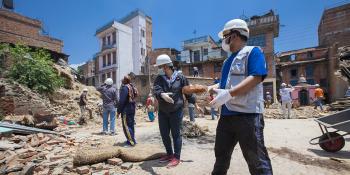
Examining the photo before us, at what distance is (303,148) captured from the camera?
579cm

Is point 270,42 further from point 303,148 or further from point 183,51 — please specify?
point 303,148

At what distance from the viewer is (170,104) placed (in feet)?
13.8

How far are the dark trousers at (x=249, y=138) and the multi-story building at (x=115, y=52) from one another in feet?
128

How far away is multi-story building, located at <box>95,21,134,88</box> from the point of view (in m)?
40.9

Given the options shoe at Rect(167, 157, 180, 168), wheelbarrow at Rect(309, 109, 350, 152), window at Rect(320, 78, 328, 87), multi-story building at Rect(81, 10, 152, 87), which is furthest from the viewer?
multi-story building at Rect(81, 10, 152, 87)

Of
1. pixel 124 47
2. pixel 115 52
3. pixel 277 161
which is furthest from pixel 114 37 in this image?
pixel 277 161

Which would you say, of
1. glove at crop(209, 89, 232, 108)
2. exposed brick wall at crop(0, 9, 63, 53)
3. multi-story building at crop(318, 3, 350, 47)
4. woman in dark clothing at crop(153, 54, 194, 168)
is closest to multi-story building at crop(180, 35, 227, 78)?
multi-story building at crop(318, 3, 350, 47)

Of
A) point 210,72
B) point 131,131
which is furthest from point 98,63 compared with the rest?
point 131,131

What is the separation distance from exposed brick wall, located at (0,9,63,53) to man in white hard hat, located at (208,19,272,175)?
111 feet

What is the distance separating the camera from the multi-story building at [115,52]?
40906 millimetres

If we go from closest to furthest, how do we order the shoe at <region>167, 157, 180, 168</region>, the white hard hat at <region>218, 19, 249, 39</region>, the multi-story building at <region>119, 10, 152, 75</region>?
the white hard hat at <region>218, 19, 249, 39</region>, the shoe at <region>167, 157, 180, 168</region>, the multi-story building at <region>119, 10, 152, 75</region>

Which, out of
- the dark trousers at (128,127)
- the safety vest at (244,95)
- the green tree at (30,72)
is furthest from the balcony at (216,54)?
the safety vest at (244,95)

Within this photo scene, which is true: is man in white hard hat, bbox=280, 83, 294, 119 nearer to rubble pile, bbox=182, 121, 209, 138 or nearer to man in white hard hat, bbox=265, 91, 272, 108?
rubble pile, bbox=182, 121, 209, 138

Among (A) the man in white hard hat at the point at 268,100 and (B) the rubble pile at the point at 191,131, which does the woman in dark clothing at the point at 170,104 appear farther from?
(A) the man in white hard hat at the point at 268,100
